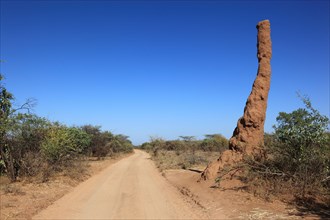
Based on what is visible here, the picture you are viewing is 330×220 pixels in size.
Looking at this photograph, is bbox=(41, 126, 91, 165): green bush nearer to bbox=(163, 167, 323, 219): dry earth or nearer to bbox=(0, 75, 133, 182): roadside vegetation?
bbox=(0, 75, 133, 182): roadside vegetation

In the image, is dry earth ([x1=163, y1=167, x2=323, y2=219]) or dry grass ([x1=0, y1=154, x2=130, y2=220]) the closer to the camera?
dry earth ([x1=163, y1=167, x2=323, y2=219])

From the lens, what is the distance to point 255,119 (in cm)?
1471

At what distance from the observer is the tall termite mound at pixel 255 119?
14.7 meters

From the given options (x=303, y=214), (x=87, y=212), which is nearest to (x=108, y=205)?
(x=87, y=212)

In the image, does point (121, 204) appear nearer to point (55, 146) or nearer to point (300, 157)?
point (300, 157)

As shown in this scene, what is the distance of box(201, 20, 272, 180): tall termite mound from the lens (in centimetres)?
1468

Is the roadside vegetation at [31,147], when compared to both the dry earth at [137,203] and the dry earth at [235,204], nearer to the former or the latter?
the dry earth at [137,203]

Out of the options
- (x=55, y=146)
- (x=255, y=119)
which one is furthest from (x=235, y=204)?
(x=55, y=146)

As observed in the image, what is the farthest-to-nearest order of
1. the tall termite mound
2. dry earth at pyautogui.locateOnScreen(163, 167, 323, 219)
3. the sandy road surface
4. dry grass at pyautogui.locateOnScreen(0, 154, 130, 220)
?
the tall termite mound, dry grass at pyautogui.locateOnScreen(0, 154, 130, 220), the sandy road surface, dry earth at pyautogui.locateOnScreen(163, 167, 323, 219)

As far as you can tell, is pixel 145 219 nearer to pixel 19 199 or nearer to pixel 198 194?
pixel 198 194

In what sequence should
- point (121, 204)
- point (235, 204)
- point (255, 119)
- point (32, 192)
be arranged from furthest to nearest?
point (255, 119)
point (32, 192)
point (121, 204)
point (235, 204)

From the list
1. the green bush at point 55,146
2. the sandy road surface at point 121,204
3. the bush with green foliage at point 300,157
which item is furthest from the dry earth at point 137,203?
the green bush at point 55,146

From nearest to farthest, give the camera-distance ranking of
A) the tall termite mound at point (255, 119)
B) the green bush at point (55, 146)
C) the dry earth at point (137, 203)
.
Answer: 1. the dry earth at point (137, 203)
2. the tall termite mound at point (255, 119)
3. the green bush at point (55, 146)

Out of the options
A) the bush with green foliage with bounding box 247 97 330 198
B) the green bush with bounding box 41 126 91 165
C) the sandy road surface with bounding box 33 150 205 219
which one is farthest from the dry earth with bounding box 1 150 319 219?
the green bush with bounding box 41 126 91 165
